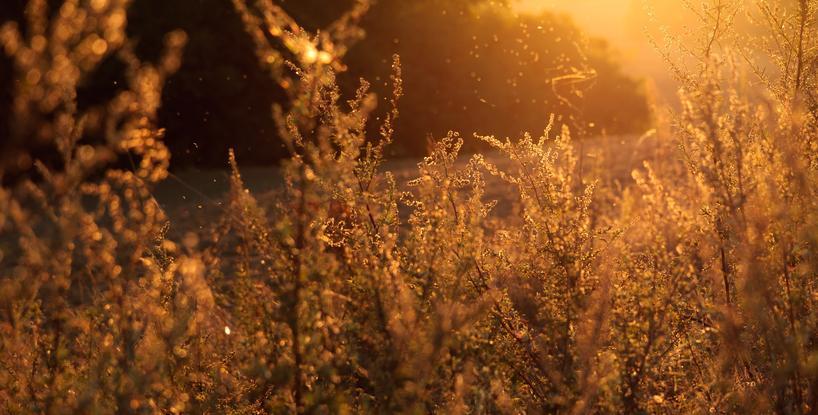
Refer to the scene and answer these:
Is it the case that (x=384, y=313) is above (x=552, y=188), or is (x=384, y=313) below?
Answer: below

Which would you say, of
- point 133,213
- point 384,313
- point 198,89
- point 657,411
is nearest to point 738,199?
point 657,411

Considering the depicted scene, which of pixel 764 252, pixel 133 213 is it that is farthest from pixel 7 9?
pixel 764 252

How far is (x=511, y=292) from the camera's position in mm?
3646

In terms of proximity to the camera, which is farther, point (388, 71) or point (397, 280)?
point (388, 71)

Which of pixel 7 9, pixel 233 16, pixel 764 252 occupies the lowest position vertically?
pixel 7 9

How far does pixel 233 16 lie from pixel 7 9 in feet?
8.66

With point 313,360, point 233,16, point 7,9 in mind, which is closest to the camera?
point 313,360

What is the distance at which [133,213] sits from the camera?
299 cm

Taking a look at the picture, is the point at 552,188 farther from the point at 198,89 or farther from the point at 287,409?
the point at 198,89

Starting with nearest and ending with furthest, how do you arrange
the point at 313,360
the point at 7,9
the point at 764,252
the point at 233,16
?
the point at 313,360 < the point at 764,252 < the point at 7,9 < the point at 233,16

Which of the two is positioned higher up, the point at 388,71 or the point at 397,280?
the point at 388,71

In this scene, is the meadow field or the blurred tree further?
the blurred tree

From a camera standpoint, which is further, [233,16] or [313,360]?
[233,16]

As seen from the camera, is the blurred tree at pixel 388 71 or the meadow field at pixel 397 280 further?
the blurred tree at pixel 388 71
